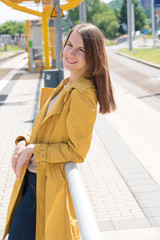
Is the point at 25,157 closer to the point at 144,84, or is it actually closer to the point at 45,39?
the point at 144,84

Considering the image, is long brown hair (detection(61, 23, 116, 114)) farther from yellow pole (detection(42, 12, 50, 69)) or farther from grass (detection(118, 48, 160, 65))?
grass (detection(118, 48, 160, 65))

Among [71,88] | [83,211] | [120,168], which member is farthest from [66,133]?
[120,168]

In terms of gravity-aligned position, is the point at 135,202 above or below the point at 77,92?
below

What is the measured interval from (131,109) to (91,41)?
26.4 ft

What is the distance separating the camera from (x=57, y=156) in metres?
1.78

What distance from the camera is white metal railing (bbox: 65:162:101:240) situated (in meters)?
1.27

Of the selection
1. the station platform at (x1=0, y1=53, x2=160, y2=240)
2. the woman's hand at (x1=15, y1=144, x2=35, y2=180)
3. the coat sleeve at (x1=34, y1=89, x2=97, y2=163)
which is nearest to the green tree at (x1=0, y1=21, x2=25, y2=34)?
the station platform at (x1=0, y1=53, x2=160, y2=240)

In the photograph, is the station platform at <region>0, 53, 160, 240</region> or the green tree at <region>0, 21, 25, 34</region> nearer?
the station platform at <region>0, 53, 160, 240</region>

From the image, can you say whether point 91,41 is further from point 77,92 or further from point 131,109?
point 131,109

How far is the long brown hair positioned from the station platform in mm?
1801

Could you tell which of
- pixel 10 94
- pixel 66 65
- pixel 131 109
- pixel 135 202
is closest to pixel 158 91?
pixel 131 109

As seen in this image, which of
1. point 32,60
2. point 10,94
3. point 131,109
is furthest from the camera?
point 32,60

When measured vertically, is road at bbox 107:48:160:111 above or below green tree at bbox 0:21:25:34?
below

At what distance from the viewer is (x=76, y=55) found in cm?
186
